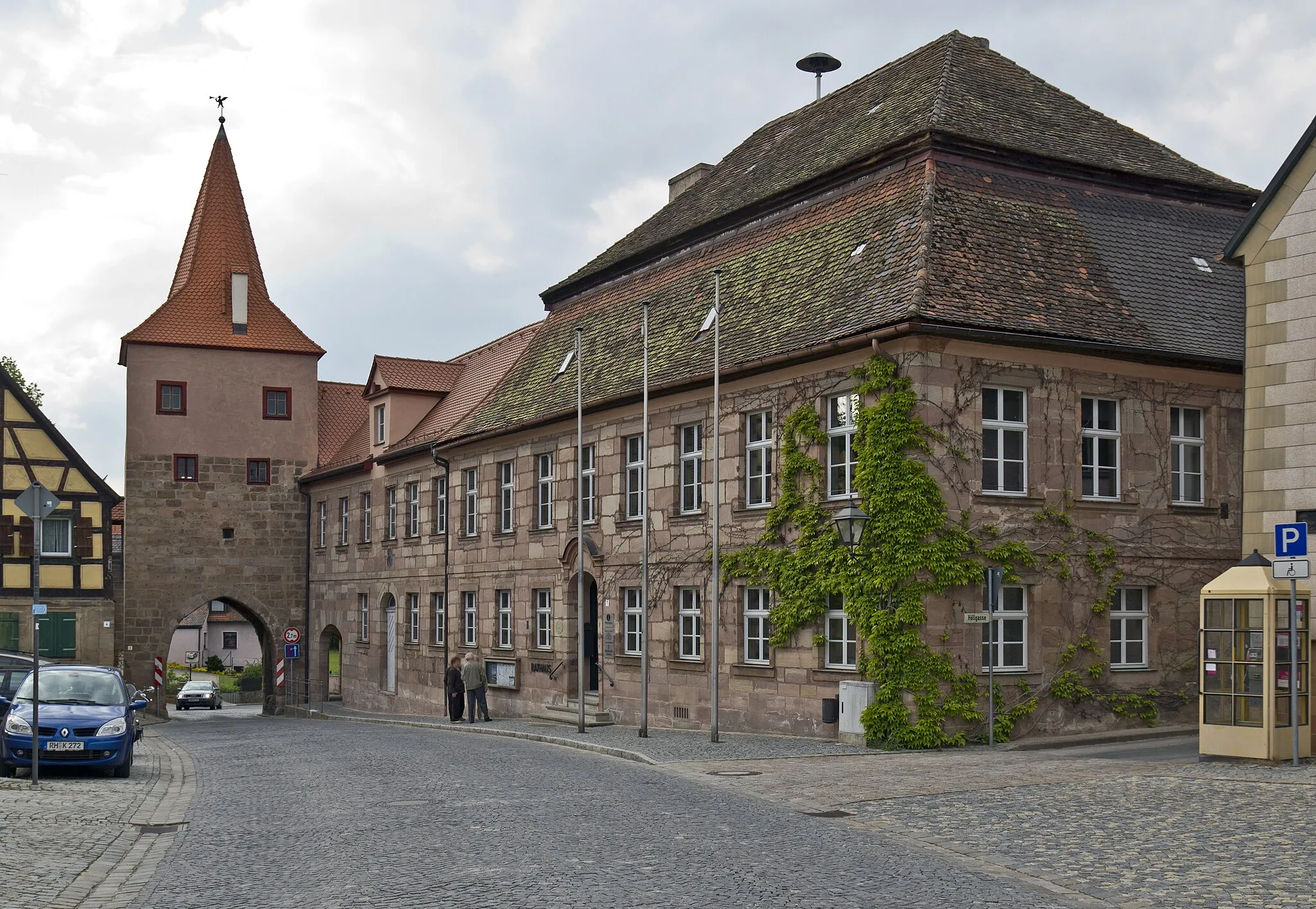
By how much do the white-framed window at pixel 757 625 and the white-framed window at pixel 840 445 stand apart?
248 cm

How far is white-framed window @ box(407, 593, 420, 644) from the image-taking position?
39.7 m

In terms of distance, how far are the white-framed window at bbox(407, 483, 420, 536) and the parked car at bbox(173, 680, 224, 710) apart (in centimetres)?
2822

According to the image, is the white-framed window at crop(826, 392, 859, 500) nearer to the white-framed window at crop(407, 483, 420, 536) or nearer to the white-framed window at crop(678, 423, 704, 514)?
the white-framed window at crop(678, 423, 704, 514)

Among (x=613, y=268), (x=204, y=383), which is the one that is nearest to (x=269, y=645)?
(x=204, y=383)

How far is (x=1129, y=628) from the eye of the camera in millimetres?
22438

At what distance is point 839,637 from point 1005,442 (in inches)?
147

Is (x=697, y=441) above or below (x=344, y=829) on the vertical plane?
above

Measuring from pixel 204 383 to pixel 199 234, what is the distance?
599cm

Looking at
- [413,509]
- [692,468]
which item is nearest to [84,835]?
[692,468]

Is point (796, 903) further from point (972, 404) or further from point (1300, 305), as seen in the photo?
point (972, 404)

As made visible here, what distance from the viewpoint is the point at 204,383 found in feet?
158

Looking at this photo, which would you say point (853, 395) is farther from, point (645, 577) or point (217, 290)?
point (217, 290)

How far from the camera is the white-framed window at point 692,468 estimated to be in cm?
2539

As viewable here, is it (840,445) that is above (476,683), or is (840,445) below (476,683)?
above
